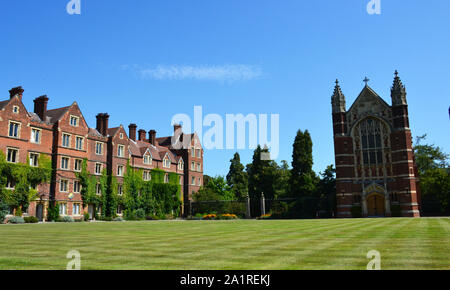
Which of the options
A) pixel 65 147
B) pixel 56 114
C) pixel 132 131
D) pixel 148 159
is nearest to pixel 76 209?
pixel 65 147

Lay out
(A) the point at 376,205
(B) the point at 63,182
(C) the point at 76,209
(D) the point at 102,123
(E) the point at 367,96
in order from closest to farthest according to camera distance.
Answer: (B) the point at 63,182, (C) the point at 76,209, (D) the point at 102,123, (A) the point at 376,205, (E) the point at 367,96

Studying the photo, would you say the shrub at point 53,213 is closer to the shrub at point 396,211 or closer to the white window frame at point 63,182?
the white window frame at point 63,182

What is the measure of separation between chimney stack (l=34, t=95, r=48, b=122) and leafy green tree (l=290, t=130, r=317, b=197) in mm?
34591

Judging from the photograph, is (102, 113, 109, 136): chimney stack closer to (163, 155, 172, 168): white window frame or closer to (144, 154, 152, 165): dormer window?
(144, 154, 152, 165): dormer window

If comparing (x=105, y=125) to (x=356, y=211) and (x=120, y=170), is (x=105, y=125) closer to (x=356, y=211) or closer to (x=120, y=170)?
(x=120, y=170)

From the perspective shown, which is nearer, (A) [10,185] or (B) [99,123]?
(A) [10,185]

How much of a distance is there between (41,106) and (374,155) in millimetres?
43567

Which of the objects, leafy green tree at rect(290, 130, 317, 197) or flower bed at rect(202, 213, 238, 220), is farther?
leafy green tree at rect(290, 130, 317, 197)

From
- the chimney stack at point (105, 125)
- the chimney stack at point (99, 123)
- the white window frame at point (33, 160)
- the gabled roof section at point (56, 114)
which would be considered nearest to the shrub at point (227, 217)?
the chimney stack at point (105, 125)

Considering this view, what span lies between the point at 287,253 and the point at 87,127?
4282cm

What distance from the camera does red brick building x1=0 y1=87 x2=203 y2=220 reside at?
38.8 meters

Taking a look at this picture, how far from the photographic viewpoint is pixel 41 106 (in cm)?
4341

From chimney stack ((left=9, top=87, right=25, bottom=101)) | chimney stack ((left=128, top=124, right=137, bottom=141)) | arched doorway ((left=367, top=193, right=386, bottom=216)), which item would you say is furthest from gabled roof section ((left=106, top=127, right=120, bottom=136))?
arched doorway ((left=367, top=193, right=386, bottom=216))
